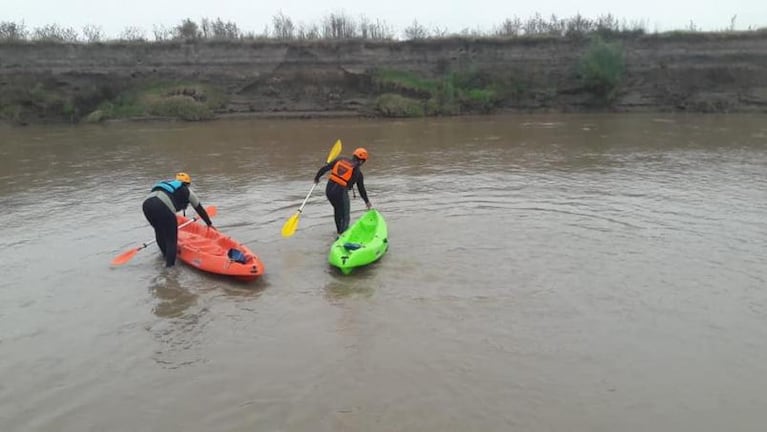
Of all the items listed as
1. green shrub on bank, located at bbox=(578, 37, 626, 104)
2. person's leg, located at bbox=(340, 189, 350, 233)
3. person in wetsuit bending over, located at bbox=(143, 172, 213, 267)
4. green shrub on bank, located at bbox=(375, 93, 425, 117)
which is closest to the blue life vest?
person in wetsuit bending over, located at bbox=(143, 172, 213, 267)

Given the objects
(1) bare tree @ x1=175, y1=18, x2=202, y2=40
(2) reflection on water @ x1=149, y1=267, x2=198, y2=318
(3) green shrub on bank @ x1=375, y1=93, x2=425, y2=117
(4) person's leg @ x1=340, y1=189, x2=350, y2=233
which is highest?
(1) bare tree @ x1=175, y1=18, x2=202, y2=40

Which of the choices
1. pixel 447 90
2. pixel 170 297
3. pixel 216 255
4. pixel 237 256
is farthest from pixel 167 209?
pixel 447 90

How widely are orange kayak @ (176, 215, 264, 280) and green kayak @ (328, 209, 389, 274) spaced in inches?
41.2

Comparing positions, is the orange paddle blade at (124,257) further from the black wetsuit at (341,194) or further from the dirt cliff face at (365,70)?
the dirt cliff face at (365,70)

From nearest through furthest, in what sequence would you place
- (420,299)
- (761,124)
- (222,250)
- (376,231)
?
1. (420,299)
2. (222,250)
3. (376,231)
4. (761,124)

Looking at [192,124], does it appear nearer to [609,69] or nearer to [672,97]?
[609,69]

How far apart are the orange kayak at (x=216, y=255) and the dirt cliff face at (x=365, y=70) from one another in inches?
859

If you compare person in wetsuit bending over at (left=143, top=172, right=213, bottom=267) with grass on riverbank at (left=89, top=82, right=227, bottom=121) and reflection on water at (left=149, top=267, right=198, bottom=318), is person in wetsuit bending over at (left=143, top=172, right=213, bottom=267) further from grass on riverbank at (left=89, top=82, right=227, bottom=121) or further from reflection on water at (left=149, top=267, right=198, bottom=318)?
grass on riverbank at (left=89, top=82, right=227, bottom=121)

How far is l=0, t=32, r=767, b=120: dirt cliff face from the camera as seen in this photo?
30.0m

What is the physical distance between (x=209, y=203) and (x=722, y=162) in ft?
43.6

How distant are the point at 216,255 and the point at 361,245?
198cm

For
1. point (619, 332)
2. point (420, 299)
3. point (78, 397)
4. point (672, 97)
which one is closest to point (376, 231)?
point (420, 299)

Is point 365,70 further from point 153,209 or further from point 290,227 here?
point 153,209

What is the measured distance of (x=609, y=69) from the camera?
1166 inches
